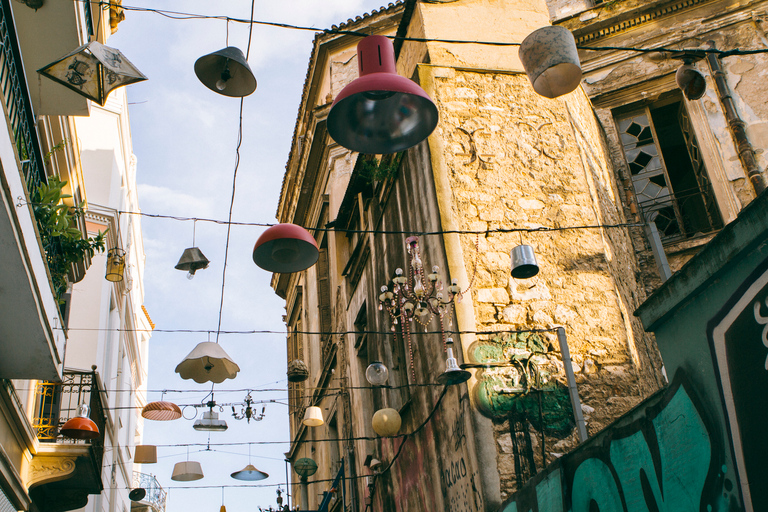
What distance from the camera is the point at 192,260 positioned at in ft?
28.7

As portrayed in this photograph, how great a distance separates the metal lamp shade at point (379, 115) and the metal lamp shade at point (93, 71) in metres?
2.38

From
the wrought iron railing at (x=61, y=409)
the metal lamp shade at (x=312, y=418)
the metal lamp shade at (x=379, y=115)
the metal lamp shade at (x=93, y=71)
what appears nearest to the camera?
the metal lamp shade at (x=379, y=115)

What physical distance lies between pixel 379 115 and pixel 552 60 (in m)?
1.85

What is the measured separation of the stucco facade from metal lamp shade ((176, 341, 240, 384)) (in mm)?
1144

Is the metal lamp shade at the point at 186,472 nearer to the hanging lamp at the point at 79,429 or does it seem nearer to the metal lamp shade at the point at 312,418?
the metal lamp shade at the point at 312,418

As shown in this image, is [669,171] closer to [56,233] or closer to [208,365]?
[208,365]

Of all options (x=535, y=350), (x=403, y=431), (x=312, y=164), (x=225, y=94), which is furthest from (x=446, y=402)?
(x=312, y=164)

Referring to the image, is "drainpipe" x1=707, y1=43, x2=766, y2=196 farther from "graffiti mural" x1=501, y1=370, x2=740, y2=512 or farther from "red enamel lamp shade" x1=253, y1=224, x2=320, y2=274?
"red enamel lamp shade" x1=253, y1=224, x2=320, y2=274

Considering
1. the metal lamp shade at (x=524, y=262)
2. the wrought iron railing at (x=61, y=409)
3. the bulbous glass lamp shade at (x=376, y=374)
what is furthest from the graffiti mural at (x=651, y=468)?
the wrought iron railing at (x=61, y=409)

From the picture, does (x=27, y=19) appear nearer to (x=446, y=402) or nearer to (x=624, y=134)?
(x=446, y=402)

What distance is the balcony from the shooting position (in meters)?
9.67

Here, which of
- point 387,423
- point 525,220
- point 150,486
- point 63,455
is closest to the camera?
point 525,220

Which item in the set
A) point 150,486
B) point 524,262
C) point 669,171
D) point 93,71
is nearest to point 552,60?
point 524,262

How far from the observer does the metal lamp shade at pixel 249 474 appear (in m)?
15.2
